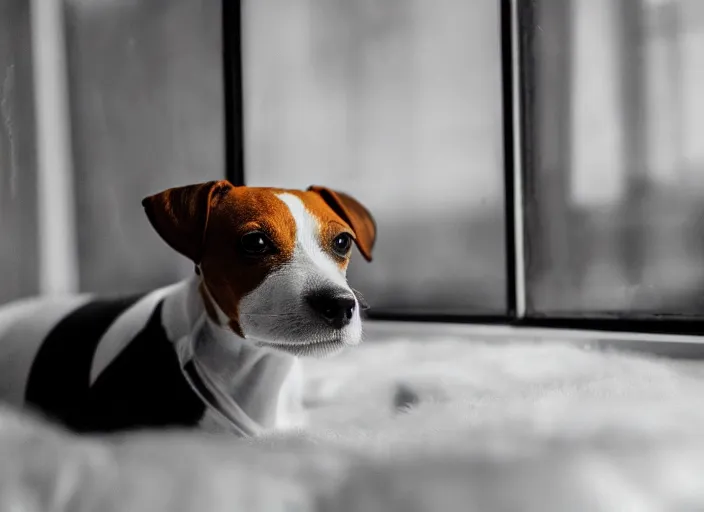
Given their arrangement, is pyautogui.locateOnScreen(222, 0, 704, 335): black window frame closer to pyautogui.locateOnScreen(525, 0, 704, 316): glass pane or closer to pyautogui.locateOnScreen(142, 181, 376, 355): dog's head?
pyautogui.locateOnScreen(525, 0, 704, 316): glass pane

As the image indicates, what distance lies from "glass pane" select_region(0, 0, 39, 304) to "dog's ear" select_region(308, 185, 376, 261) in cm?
98

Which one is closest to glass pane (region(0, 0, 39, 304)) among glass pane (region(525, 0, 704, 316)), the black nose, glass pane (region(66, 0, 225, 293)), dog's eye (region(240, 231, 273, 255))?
glass pane (region(66, 0, 225, 293))

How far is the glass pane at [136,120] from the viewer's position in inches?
69.4

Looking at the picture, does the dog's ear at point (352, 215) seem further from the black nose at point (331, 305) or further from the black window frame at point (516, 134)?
the black window frame at point (516, 134)

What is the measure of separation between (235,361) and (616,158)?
913 millimetres

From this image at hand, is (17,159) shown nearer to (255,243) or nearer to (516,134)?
(255,243)

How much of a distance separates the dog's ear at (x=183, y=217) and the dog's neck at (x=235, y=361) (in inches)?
2.9

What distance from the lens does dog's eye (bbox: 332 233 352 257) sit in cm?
90

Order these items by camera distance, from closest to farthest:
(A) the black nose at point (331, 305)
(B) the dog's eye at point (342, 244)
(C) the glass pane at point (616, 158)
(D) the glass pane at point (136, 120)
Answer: (A) the black nose at point (331, 305) → (B) the dog's eye at point (342, 244) → (C) the glass pane at point (616, 158) → (D) the glass pane at point (136, 120)

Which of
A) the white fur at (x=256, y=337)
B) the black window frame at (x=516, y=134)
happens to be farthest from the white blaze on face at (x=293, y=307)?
the black window frame at (x=516, y=134)

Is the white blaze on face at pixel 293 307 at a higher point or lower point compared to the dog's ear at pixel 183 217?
lower

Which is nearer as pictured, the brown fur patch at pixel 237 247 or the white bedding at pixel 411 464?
the white bedding at pixel 411 464

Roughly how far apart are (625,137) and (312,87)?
0.87 metres

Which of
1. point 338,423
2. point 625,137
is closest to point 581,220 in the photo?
point 625,137
